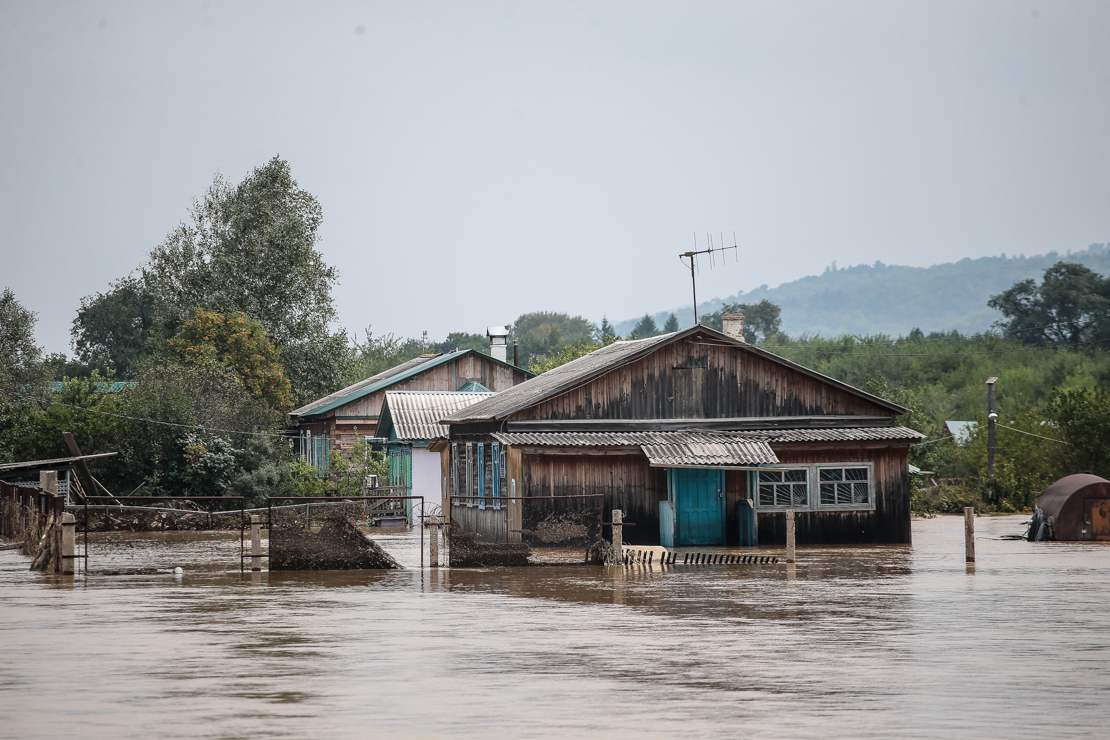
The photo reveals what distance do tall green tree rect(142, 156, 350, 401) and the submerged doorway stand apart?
1471 inches

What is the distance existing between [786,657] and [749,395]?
18464 millimetres

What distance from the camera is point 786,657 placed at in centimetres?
1308

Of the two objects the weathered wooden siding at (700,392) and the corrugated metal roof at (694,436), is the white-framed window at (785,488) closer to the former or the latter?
the corrugated metal roof at (694,436)

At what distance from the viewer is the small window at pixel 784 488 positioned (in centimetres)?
3034

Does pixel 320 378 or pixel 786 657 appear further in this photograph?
pixel 320 378

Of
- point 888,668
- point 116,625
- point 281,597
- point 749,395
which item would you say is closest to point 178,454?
point 749,395

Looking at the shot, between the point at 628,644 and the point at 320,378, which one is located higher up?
the point at 320,378

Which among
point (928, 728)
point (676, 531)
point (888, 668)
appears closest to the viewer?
point (928, 728)

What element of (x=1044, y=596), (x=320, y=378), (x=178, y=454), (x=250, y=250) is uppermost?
(x=250, y=250)

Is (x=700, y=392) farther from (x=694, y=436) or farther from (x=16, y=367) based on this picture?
(x=16, y=367)

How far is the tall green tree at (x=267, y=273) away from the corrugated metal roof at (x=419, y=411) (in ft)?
68.2

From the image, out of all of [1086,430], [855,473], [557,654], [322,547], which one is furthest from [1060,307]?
[557,654]

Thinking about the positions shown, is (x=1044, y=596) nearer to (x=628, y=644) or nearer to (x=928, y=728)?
(x=628, y=644)

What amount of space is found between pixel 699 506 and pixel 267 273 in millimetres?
39694
